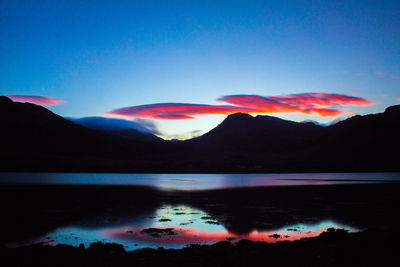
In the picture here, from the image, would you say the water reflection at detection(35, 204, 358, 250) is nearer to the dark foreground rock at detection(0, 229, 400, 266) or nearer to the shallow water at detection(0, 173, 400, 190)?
the dark foreground rock at detection(0, 229, 400, 266)

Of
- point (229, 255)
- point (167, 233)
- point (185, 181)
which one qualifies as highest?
point (229, 255)

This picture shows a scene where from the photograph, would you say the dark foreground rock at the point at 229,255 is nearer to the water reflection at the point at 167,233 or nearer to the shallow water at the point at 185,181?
the water reflection at the point at 167,233

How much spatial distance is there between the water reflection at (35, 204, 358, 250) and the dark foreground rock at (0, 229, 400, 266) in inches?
134

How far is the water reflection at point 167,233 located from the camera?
21391 mm

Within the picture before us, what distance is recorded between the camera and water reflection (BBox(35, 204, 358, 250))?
70.2 ft

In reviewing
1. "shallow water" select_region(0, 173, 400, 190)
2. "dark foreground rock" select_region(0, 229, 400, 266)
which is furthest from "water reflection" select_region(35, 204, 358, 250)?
"shallow water" select_region(0, 173, 400, 190)

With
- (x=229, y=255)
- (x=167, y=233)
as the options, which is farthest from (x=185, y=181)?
(x=229, y=255)

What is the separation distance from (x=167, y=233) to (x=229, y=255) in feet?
29.1

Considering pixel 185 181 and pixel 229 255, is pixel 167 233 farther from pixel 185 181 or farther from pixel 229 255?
pixel 185 181

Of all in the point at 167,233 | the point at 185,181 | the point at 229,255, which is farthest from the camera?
the point at 185,181

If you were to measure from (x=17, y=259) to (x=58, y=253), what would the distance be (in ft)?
5.91

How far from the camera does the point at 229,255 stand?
16.0 m

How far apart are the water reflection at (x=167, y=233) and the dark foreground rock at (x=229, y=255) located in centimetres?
341

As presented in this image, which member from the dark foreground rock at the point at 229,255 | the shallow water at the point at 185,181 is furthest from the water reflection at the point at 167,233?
the shallow water at the point at 185,181
